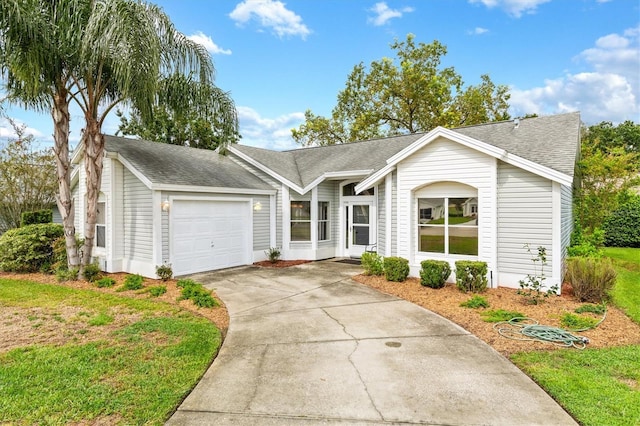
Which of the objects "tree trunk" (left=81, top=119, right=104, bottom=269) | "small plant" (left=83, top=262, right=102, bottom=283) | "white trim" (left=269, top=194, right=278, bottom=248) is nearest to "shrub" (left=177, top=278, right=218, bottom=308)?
"small plant" (left=83, top=262, right=102, bottom=283)

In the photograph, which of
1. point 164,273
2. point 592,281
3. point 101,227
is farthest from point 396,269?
point 101,227

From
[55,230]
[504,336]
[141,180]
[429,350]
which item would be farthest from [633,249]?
[55,230]

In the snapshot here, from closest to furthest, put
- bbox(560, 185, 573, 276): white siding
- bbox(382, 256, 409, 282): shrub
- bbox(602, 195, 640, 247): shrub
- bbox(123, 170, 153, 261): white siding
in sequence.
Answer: bbox(560, 185, 573, 276): white siding, bbox(382, 256, 409, 282): shrub, bbox(123, 170, 153, 261): white siding, bbox(602, 195, 640, 247): shrub

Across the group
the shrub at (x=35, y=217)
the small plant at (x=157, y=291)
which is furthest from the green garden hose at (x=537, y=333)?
the shrub at (x=35, y=217)

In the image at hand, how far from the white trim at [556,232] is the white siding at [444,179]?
1.23 meters

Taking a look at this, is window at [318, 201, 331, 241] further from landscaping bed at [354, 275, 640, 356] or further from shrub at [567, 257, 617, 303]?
shrub at [567, 257, 617, 303]

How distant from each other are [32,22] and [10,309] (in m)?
6.27

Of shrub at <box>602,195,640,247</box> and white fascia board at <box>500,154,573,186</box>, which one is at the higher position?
white fascia board at <box>500,154,573,186</box>

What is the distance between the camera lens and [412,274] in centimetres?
987

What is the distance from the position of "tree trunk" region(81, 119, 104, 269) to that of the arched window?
357 inches

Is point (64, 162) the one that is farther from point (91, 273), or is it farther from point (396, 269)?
point (396, 269)

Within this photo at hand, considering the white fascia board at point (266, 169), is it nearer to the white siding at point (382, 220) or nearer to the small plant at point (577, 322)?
the white siding at point (382, 220)

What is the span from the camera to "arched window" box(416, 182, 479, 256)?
898 cm

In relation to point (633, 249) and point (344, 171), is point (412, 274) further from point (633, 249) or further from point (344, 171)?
point (633, 249)
